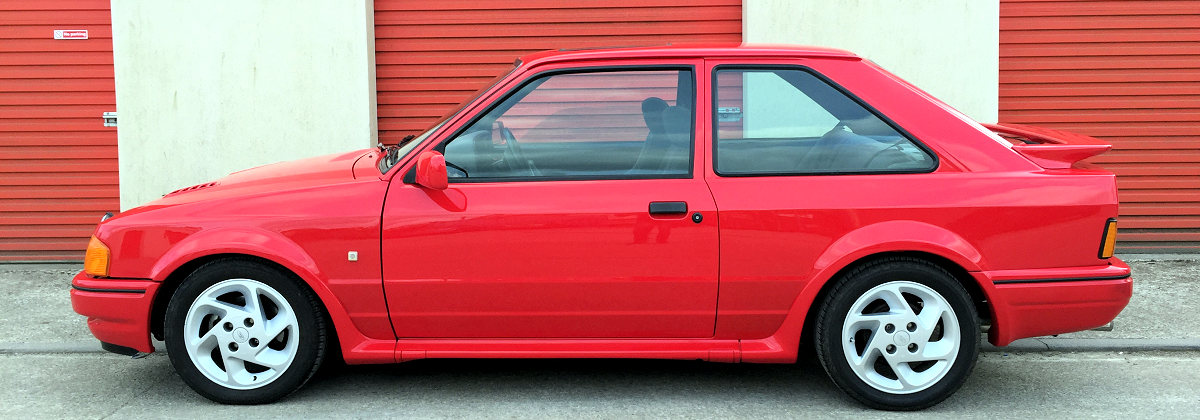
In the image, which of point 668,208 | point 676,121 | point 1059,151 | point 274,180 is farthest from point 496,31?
point 1059,151

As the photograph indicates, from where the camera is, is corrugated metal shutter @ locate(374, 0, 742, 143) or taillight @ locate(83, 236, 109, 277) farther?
corrugated metal shutter @ locate(374, 0, 742, 143)

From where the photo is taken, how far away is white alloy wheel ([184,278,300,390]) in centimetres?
470

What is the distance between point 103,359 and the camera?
577 cm

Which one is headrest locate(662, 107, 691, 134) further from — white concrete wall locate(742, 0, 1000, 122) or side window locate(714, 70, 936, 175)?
white concrete wall locate(742, 0, 1000, 122)

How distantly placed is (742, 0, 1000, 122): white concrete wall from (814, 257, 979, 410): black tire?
3.81 metres

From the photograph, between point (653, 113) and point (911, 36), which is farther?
point (911, 36)

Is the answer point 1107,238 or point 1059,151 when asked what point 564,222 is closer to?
point 1059,151

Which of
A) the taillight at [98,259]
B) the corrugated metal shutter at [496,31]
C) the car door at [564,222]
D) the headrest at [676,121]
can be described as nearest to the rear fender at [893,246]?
the car door at [564,222]

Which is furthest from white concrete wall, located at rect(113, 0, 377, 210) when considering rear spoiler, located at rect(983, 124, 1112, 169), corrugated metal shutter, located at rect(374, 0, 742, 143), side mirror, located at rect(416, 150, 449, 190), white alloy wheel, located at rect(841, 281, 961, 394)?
rear spoiler, located at rect(983, 124, 1112, 169)

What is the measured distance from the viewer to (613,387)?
512cm

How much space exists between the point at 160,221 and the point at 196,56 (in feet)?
12.7

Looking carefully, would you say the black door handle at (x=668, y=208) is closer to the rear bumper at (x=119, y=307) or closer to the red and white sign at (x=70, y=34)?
the rear bumper at (x=119, y=307)

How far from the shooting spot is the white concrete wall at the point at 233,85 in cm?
820

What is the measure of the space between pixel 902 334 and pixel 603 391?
1.35 metres
